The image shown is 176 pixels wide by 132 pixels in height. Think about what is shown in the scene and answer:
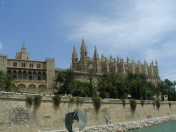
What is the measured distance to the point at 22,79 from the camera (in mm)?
65125

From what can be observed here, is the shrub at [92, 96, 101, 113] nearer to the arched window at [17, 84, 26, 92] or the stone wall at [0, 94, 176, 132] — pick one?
the stone wall at [0, 94, 176, 132]

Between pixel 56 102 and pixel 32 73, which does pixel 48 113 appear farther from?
pixel 32 73

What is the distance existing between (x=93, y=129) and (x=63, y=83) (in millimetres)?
25732

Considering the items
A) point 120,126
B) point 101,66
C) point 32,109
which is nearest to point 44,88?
point 101,66

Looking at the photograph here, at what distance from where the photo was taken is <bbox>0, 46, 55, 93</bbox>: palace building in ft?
209

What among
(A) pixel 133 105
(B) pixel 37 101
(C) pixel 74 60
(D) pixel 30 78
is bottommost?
(A) pixel 133 105

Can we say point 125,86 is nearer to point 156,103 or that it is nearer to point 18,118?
point 156,103

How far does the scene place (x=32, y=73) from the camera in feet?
216

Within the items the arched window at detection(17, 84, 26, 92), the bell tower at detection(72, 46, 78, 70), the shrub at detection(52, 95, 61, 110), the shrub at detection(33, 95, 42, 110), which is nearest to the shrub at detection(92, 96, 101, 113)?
the shrub at detection(52, 95, 61, 110)

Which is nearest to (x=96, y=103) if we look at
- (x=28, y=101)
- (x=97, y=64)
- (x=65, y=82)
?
(x=28, y=101)

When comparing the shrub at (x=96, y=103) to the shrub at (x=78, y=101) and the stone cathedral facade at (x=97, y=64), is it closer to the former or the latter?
the shrub at (x=78, y=101)

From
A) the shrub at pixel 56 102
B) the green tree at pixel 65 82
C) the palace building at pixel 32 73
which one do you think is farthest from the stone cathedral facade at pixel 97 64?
the shrub at pixel 56 102

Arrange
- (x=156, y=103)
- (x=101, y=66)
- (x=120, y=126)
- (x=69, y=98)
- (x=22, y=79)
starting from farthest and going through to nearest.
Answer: (x=101, y=66), (x=22, y=79), (x=156, y=103), (x=120, y=126), (x=69, y=98)

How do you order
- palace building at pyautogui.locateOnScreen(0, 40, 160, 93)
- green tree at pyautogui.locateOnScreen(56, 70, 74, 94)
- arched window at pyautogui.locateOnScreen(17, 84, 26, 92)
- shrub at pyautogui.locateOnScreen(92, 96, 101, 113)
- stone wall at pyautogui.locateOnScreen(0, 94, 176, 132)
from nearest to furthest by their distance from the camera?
stone wall at pyautogui.locateOnScreen(0, 94, 176, 132) → shrub at pyautogui.locateOnScreen(92, 96, 101, 113) → green tree at pyautogui.locateOnScreen(56, 70, 74, 94) → arched window at pyautogui.locateOnScreen(17, 84, 26, 92) → palace building at pyautogui.locateOnScreen(0, 40, 160, 93)
